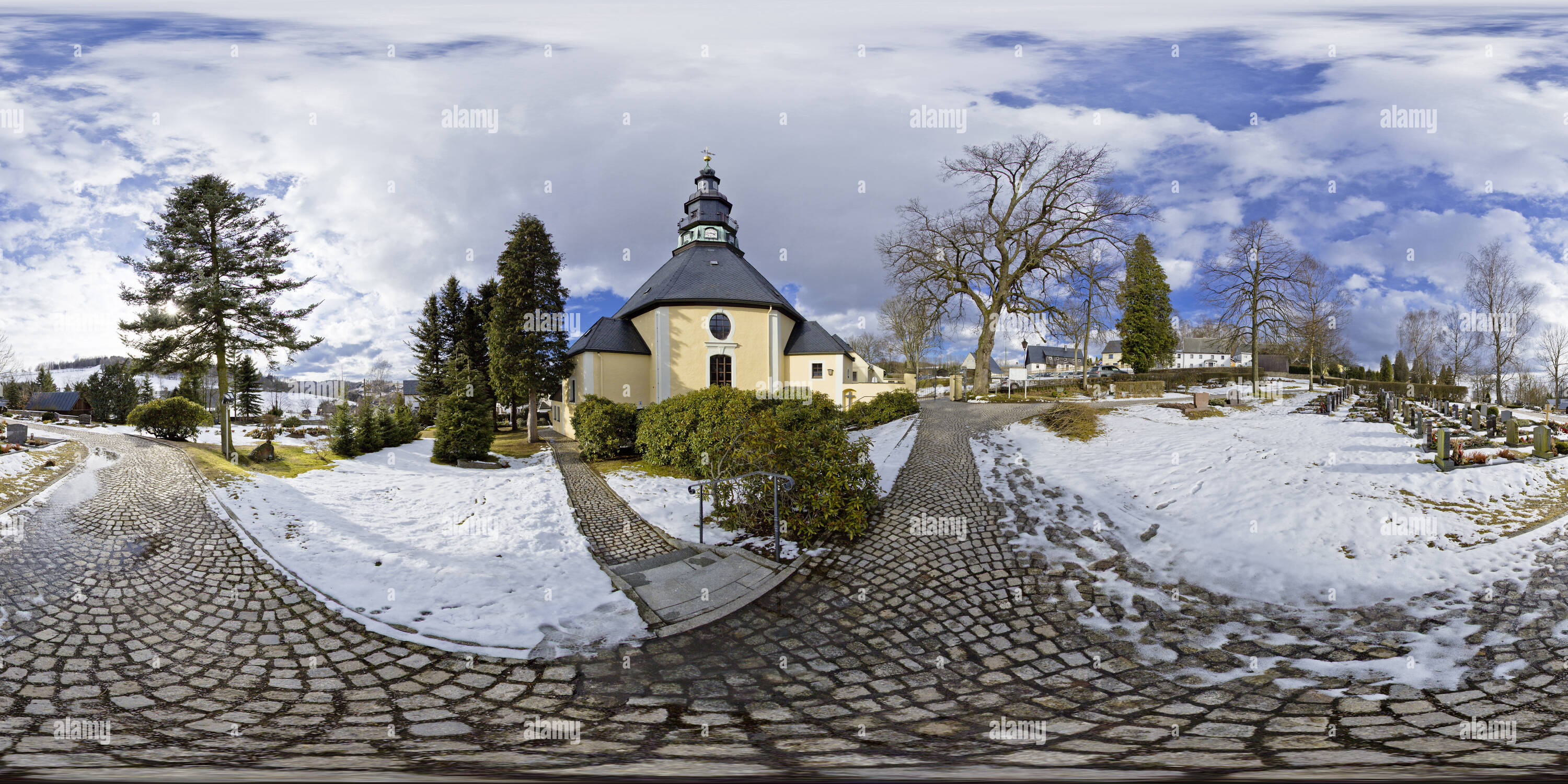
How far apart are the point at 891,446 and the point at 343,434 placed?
46.9 feet

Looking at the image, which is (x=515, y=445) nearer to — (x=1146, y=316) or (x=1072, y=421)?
(x=1072, y=421)

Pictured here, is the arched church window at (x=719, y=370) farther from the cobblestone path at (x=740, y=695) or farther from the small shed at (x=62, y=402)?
the small shed at (x=62, y=402)

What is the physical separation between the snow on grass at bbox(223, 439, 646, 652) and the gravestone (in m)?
13.5

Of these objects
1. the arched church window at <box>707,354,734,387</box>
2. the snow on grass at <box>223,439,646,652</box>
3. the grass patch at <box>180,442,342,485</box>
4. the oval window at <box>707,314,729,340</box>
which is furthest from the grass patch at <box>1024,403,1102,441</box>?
the grass patch at <box>180,442,342,485</box>

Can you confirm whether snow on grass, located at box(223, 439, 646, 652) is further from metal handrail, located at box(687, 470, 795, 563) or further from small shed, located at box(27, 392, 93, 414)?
small shed, located at box(27, 392, 93, 414)

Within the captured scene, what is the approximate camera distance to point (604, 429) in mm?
14578

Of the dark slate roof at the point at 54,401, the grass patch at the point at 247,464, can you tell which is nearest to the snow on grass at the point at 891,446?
the grass patch at the point at 247,464

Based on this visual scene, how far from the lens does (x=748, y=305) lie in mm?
24281

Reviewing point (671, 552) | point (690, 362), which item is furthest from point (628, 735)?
point (690, 362)

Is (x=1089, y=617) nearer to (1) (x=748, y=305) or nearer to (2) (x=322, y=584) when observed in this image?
(2) (x=322, y=584)

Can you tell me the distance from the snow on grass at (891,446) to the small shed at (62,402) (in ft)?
159

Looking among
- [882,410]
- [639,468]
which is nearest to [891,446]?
[882,410]

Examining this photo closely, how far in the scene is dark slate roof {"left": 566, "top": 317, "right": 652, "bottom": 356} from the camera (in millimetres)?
22594

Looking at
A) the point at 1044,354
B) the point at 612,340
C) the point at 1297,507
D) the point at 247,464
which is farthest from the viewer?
the point at 1044,354
